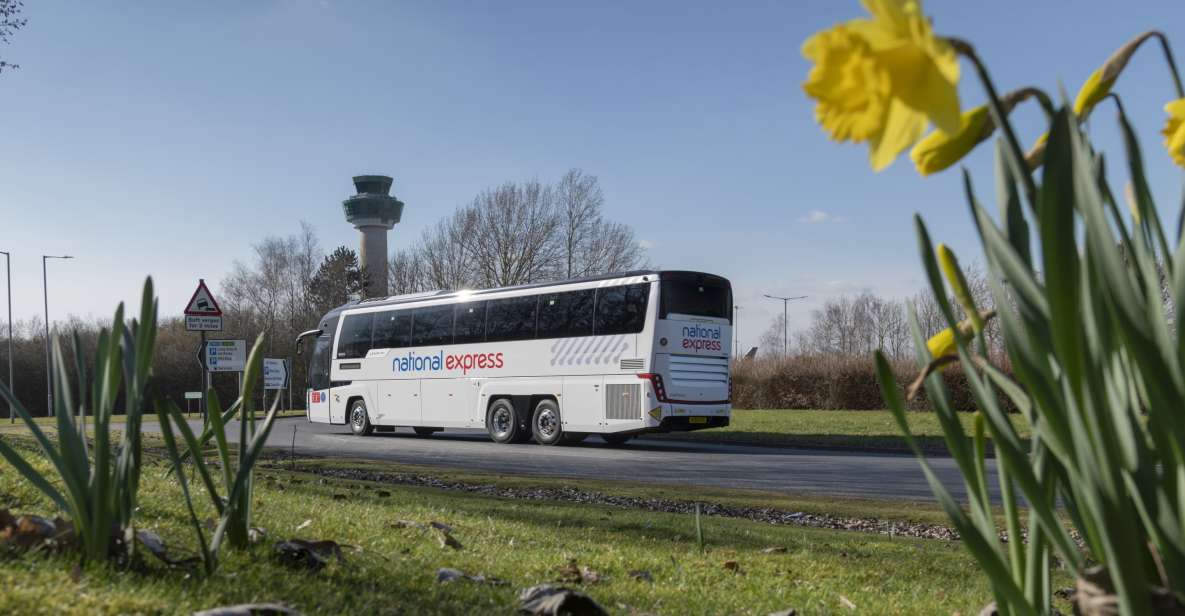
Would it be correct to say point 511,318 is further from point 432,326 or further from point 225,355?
point 225,355

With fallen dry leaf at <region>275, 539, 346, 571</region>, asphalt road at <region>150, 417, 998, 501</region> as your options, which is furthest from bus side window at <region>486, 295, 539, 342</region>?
fallen dry leaf at <region>275, 539, 346, 571</region>

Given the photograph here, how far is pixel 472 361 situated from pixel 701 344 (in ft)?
16.8

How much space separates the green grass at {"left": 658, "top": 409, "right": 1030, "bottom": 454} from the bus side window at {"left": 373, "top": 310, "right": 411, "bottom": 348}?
635cm

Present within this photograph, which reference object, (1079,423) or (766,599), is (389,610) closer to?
(766,599)

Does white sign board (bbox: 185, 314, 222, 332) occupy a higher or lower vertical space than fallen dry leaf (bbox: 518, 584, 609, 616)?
higher

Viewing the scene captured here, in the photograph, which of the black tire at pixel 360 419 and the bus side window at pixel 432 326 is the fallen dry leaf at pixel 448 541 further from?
the black tire at pixel 360 419

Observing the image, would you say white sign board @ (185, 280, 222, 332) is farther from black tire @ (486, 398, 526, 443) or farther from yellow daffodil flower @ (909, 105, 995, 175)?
yellow daffodil flower @ (909, 105, 995, 175)

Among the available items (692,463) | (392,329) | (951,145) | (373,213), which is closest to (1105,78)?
(951,145)

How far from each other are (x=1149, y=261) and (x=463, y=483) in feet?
29.0

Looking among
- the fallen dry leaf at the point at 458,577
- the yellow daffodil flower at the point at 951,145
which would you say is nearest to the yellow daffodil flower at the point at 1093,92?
the yellow daffodil flower at the point at 951,145

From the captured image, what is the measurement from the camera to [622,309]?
57.1 ft

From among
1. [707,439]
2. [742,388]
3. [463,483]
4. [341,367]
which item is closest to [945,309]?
[463,483]

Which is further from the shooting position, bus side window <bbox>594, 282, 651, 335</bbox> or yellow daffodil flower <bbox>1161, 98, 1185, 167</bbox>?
bus side window <bbox>594, 282, 651, 335</bbox>

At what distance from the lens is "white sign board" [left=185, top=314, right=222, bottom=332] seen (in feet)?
49.9
